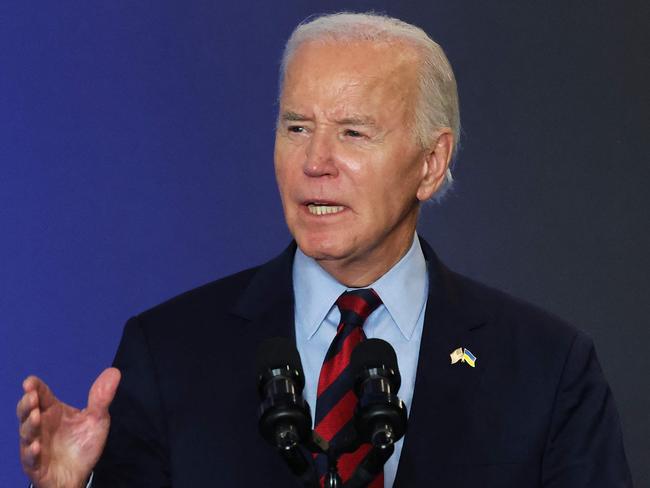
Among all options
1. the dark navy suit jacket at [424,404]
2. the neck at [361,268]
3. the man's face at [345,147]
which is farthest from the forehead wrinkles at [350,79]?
the dark navy suit jacket at [424,404]

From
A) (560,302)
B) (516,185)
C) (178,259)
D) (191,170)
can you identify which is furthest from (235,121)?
(560,302)

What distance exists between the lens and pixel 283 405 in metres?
1.76

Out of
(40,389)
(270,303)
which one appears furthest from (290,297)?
(40,389)

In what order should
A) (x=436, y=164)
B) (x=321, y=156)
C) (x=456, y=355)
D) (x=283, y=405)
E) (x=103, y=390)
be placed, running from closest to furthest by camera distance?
(x=283, y=405)
(x=103, y=390)
(x=321, y=156)
(x=456, y=355)
(x=436, y=164)

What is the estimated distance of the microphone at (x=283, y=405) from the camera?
1753mm

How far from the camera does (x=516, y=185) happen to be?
11.9 ft

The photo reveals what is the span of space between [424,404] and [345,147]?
497 mm

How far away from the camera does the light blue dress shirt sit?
8.16 feet

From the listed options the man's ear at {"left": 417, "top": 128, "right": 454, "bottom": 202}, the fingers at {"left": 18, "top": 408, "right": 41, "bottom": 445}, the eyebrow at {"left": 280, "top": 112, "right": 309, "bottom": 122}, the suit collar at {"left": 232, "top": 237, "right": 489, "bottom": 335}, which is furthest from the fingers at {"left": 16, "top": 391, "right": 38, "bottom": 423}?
the man's ear at {"left": 417, "top": 128, "right": 454, "bottom": 202}

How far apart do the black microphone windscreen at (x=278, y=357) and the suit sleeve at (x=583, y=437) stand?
76cm

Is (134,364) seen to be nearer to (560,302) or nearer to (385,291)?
(385,291)

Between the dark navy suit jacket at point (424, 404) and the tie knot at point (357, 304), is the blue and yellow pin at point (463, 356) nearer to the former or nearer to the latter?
the dark navy suit jacket at point (424, 404)

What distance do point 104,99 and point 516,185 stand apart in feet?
3.78

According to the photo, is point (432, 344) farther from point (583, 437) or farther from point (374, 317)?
point (583, 437)
